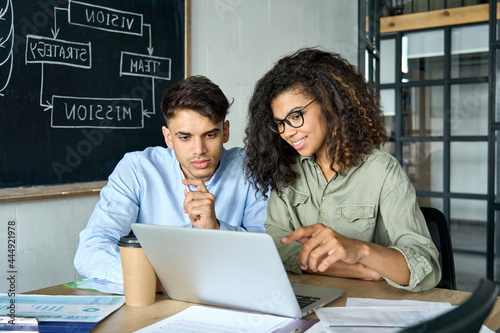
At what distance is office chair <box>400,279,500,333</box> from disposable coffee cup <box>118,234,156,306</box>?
2.33ft

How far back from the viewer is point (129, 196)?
66.6 inches

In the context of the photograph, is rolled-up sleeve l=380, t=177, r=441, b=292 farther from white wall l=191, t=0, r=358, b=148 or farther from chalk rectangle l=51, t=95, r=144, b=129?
white wall l=191, t=0, r=358, b=148

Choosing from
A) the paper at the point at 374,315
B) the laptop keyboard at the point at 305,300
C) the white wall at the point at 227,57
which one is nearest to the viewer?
the paper at the point at 374,315

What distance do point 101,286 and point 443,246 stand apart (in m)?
1.02

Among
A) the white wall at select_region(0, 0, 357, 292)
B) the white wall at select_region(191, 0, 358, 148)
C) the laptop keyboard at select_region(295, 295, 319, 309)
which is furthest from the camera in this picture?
the white wall at select_region(191, 0, 358, 148)

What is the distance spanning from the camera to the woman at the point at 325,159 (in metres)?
1.40

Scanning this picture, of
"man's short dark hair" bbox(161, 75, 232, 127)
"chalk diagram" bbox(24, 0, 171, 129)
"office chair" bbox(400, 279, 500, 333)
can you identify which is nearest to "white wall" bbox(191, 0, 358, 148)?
"chalk diagram" bbox(24, 0, 171, 129)

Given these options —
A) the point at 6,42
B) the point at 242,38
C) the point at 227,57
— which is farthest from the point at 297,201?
the point at 242,38

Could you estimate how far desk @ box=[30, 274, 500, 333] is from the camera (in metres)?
0.91

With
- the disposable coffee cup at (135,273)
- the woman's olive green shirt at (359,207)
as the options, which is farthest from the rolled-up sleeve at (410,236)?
the disposable coffee cup at (135,273)

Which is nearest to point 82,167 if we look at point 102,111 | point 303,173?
point 102,111

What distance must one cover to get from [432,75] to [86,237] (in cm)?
429

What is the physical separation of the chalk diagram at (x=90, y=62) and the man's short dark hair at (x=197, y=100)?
1.26 feet

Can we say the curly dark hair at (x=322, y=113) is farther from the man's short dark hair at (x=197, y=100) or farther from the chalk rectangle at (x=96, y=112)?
the chalk rectangle at (x=96, y=112)
